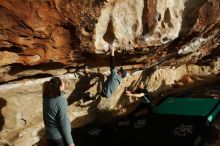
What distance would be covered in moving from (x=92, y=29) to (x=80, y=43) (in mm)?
297

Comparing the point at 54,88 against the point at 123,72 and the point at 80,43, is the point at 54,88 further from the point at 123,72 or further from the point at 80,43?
the point at 123,72

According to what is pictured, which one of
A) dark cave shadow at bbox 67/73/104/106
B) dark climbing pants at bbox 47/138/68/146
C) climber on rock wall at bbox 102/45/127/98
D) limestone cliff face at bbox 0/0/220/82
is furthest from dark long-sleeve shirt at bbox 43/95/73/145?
dark cave shadow at bbox 67/73/104/106

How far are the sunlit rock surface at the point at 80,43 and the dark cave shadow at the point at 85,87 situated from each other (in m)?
0.02

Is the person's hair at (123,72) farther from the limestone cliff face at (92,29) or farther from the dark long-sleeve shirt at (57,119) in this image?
the dark long-sleeve shirt at (57,119)

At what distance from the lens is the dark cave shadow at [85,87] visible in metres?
5.89

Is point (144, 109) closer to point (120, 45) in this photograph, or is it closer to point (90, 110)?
point (90, 110)

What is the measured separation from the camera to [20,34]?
397 centimetres

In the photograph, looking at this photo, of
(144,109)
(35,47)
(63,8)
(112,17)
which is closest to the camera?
(63,8)

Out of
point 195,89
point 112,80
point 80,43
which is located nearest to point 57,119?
point 80,43

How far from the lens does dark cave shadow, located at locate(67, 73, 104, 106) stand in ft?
19.3

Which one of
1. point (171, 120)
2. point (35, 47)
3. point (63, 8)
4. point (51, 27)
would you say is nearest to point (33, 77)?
point (35, 47)

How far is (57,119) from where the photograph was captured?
3828mm

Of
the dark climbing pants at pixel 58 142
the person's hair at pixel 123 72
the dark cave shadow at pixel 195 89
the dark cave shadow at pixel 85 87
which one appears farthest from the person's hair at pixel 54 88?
the dark cave shadow at pixel 195 89

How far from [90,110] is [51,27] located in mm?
2961
